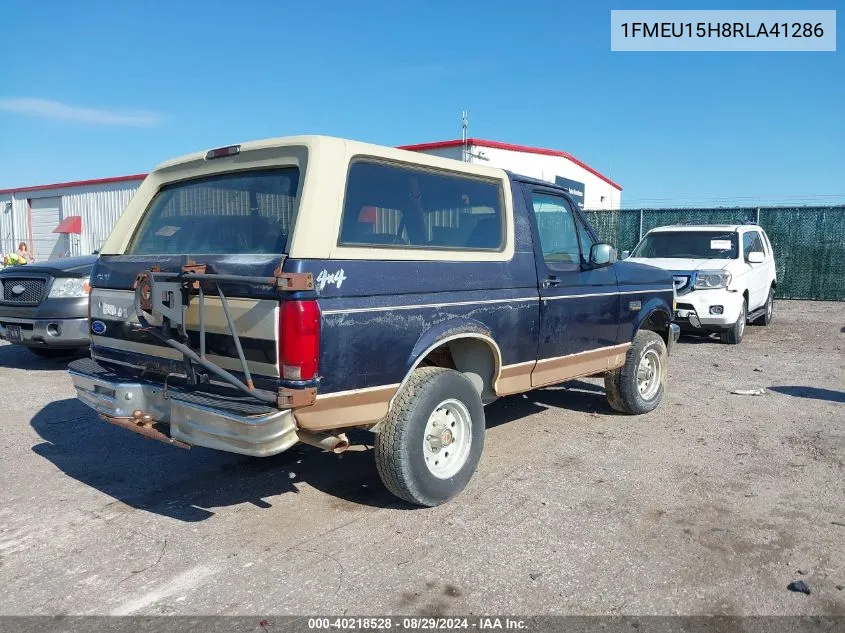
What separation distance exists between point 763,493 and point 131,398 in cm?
399

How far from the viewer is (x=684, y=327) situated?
10914 millimetres

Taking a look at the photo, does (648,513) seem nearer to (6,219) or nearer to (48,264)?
(48,264)

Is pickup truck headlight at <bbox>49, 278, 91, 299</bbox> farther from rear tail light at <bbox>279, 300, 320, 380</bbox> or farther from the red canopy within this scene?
the red canopy

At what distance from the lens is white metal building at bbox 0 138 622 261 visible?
20.3m

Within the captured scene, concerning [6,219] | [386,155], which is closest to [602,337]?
[386,155]

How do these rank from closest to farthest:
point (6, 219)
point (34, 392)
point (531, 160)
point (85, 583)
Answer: point (85, 583) → point (34, 392) → point (531, 160) → point (6, 219)

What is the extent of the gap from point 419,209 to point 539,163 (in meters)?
18.0

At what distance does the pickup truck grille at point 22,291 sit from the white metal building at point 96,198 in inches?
482

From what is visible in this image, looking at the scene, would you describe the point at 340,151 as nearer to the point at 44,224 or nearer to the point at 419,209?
the point at 419,209

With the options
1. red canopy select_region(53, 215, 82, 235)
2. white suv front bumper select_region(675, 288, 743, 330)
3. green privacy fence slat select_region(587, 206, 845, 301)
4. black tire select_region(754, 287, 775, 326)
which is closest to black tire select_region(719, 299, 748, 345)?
white suv front bumper select_region(675, 288, 743, 330)

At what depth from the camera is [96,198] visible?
2711 centimetres

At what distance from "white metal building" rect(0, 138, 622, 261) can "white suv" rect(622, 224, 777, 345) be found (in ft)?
25.6

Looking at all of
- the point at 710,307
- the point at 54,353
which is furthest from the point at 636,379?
the point at 54,353

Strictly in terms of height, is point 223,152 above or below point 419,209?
above
